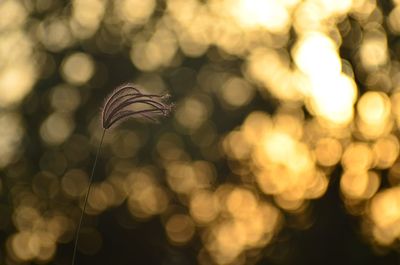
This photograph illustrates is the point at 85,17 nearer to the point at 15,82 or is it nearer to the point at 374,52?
the point at 15,82

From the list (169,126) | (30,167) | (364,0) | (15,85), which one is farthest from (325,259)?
(15,85)

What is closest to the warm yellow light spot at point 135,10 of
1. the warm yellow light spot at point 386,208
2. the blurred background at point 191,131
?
the blurred background at point 191,131

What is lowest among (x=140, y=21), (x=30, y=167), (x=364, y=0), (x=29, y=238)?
(x=29, y=238)

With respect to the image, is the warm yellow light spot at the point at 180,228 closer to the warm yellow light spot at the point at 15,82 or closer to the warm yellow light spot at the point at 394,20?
the warm yellow light spot at the point at 15,82

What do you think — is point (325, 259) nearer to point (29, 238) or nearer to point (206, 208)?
point (206, 208)

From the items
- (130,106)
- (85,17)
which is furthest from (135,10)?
(130,106)

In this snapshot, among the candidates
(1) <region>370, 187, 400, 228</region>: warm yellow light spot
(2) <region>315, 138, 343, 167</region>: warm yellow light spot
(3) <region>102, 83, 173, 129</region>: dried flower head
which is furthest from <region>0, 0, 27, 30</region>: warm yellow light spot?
(3) <region>102, 83, 173, 129</region>: dried flower head

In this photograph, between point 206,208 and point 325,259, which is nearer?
point 325,259

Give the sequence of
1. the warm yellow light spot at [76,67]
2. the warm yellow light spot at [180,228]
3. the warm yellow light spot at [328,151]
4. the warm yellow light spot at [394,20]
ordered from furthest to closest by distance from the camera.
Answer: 1. the warm yellow light spot at [328,151]
2. the warm yellow light spot at [76,67]
3. the warm yellow light spot at [180,228]
4. the warm yellow light spot at [394,20]
